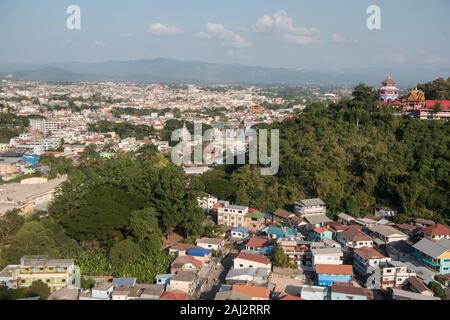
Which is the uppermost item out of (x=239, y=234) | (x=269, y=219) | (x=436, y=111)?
(x=436, y=111)

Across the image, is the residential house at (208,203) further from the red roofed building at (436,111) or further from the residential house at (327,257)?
the red roofed building at (436,111)

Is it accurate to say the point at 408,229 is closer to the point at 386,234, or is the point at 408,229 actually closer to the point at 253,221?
the point at 386,234

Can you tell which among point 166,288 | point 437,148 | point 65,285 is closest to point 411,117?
point 437,148

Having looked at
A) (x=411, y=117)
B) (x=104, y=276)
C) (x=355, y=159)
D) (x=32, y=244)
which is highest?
(x=411, y=117)

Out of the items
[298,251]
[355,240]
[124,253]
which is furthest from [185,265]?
[355,240]

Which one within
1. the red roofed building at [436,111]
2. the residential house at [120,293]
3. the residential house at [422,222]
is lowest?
the residential house at [120,293]

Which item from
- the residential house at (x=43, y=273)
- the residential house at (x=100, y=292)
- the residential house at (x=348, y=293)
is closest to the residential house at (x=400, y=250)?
the residential house at (x=348, y=293)
